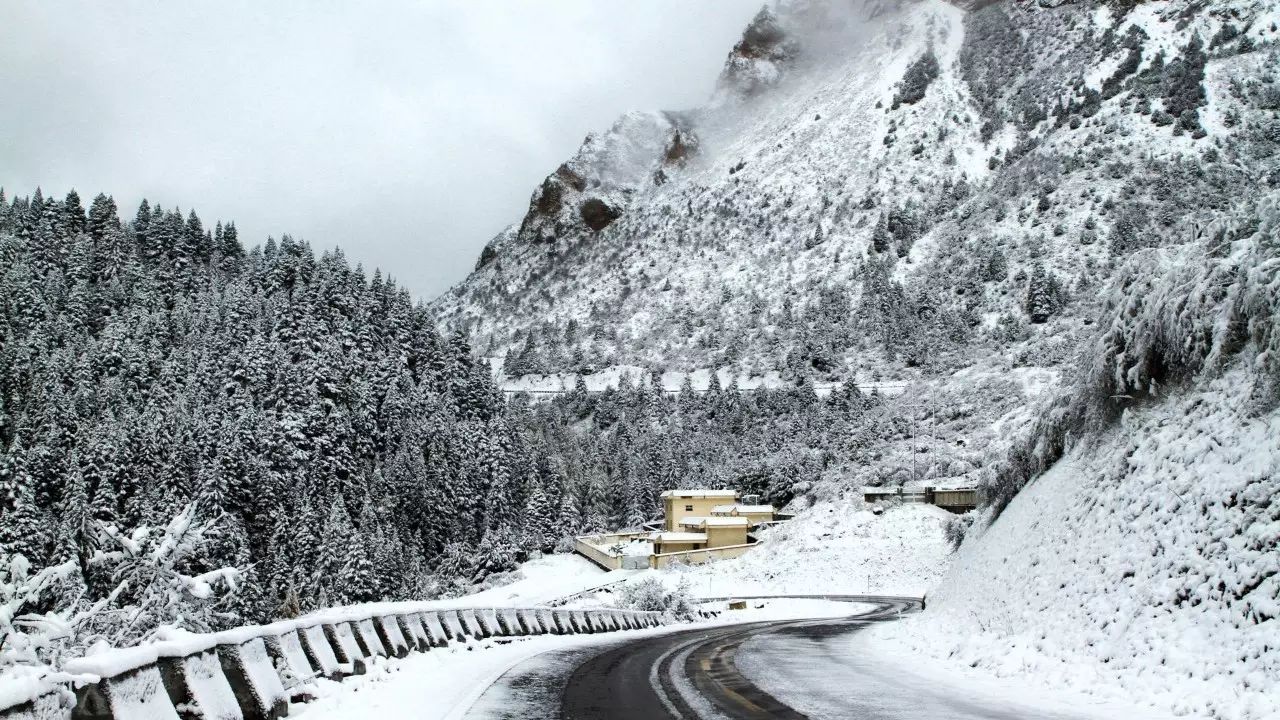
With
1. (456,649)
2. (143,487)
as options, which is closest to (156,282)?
(143,487)

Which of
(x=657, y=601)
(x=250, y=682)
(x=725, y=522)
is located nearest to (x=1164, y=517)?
(x=250, y=682)

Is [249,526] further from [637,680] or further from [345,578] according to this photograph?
[637,680]

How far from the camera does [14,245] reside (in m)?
122

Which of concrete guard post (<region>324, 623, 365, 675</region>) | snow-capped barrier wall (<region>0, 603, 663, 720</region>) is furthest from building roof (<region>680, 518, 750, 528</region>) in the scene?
concrete guard post (<region>324, 623, 365, 675</region>)

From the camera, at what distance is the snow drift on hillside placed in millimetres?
9406

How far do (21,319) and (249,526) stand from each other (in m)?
54.7

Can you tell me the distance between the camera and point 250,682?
7.00 m

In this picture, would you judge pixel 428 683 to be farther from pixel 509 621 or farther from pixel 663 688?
pixel 509 621

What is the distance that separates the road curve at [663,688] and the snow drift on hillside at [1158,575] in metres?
4.21

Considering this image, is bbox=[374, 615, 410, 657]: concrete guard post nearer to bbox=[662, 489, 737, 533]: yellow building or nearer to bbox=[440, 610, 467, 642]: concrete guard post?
bbox=[440, 610, 467, 642]: concrete guard post

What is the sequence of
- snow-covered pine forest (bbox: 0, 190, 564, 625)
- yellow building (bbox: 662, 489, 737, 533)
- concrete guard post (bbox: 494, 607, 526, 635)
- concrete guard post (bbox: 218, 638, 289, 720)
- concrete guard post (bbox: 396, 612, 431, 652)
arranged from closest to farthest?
1. concrete guard post (bbox: 218, 638, 289, 720)
2. concrete guard post (bbox: 396, 612, 431, 652)
3. concrete guard post (bbox: 494, 607, 526, 635)
4. snow-covered pine forest (bbox: 0, 190, 564, 625)
5. yellow building (bbox: 662, 489, 737, 533)

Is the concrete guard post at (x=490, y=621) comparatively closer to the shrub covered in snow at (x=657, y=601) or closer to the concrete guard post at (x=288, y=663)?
the concrete guard post at (x=288, y=663)

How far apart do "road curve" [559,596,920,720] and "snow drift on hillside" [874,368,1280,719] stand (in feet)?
13.8

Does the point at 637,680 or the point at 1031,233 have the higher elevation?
the point at 1031,233
